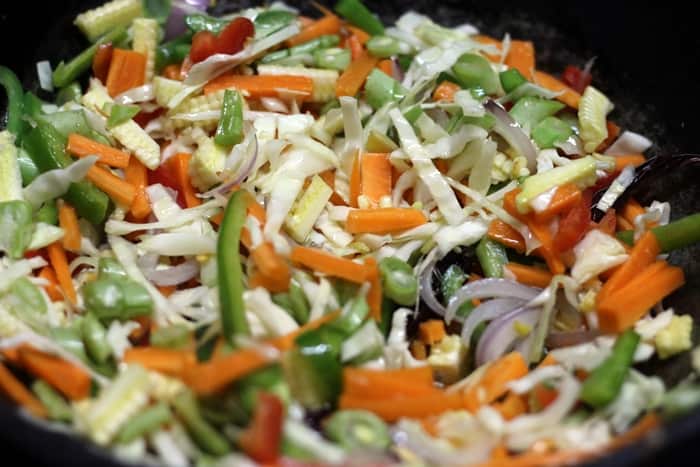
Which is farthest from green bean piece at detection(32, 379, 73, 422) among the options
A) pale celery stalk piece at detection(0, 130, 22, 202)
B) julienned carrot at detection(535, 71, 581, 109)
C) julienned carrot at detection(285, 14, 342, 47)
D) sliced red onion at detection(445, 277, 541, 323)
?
julienned carrot at detection(535, 71, 581, 109)

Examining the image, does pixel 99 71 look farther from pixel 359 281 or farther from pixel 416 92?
pixel 359 281

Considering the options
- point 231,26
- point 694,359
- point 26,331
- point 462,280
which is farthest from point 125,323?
point 694,359

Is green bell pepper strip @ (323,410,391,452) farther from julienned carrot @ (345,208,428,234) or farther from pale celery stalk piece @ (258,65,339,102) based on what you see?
pale celery stalk piece @ (258,65,339,102)

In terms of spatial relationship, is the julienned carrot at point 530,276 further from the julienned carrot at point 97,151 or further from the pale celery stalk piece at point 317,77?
the julienned carrot at point 97,151

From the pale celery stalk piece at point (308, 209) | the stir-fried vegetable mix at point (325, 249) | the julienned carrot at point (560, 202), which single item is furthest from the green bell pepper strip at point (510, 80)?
the pale celery stalk piece at point (308, 209)

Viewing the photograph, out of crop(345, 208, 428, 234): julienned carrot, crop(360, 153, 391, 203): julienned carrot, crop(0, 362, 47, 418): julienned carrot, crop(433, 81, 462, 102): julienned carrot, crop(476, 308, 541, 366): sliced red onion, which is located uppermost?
crop(433, 81, 462, 102): julienned carrot

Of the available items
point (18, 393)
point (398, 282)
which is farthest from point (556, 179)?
point (18, 393)
